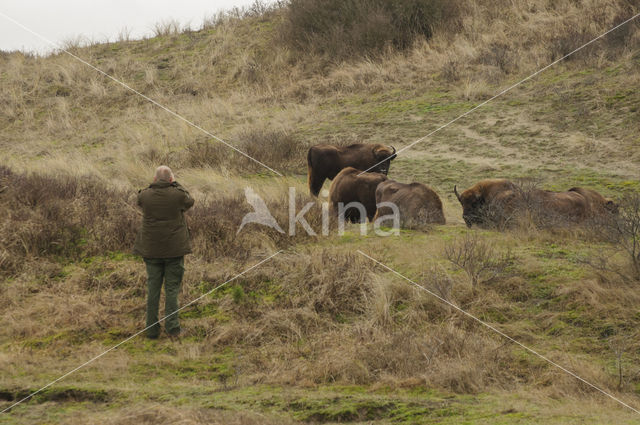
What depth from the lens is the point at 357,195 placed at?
39.9ft

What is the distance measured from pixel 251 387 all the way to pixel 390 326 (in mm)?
1796

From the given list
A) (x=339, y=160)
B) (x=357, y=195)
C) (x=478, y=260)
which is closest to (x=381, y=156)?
(x=339, y=160)

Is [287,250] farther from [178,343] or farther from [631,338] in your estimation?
[631,338]

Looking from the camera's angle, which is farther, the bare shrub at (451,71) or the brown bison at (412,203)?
the bare shrub at (451,71)

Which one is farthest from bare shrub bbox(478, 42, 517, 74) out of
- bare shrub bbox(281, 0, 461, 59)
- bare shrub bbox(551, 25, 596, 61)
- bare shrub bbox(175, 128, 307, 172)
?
bare shrub bbox(175, 128, 307, 172)

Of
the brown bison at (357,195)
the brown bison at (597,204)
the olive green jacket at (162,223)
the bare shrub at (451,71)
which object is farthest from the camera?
the bare shrub at (451,71)

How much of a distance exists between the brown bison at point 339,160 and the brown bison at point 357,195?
177 centimetres

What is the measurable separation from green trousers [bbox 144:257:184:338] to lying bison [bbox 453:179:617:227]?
5187 millimetres

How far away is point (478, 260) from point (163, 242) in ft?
12.2

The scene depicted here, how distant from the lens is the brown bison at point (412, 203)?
10.7m

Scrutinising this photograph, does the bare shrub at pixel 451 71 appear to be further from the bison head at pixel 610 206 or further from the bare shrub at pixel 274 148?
the bison head at pixel 610 206
